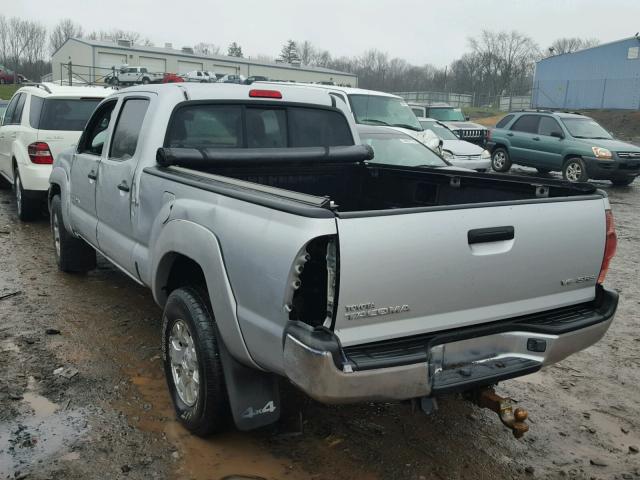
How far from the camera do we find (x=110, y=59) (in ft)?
192

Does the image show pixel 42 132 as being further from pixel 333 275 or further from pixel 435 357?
pixel 435 357

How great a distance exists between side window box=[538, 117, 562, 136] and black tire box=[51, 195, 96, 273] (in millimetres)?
13053

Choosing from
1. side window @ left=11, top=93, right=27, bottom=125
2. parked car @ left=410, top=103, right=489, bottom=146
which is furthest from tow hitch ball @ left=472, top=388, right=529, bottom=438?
parked car @ left=410, top=103, right=489, bottom=146

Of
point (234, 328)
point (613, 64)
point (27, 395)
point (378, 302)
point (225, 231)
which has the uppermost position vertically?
point (613, 64)

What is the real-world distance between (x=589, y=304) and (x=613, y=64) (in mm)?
46012

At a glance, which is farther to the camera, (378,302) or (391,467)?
(391,467)

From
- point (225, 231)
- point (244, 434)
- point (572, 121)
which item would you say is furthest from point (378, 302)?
point (572, 121)

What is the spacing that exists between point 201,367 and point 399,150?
718 centimetres

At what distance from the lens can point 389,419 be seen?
3.72 m

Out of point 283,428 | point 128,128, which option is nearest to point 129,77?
point 128,128

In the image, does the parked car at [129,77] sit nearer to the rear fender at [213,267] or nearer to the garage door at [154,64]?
the garage door at [154,64]

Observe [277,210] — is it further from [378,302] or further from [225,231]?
[378,302]

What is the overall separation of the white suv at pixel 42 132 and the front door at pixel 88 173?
3033 millimetres

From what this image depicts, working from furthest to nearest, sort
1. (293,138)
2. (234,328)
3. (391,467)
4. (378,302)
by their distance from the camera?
(293,138) → (391,467) → (234,328) → (378,302)
